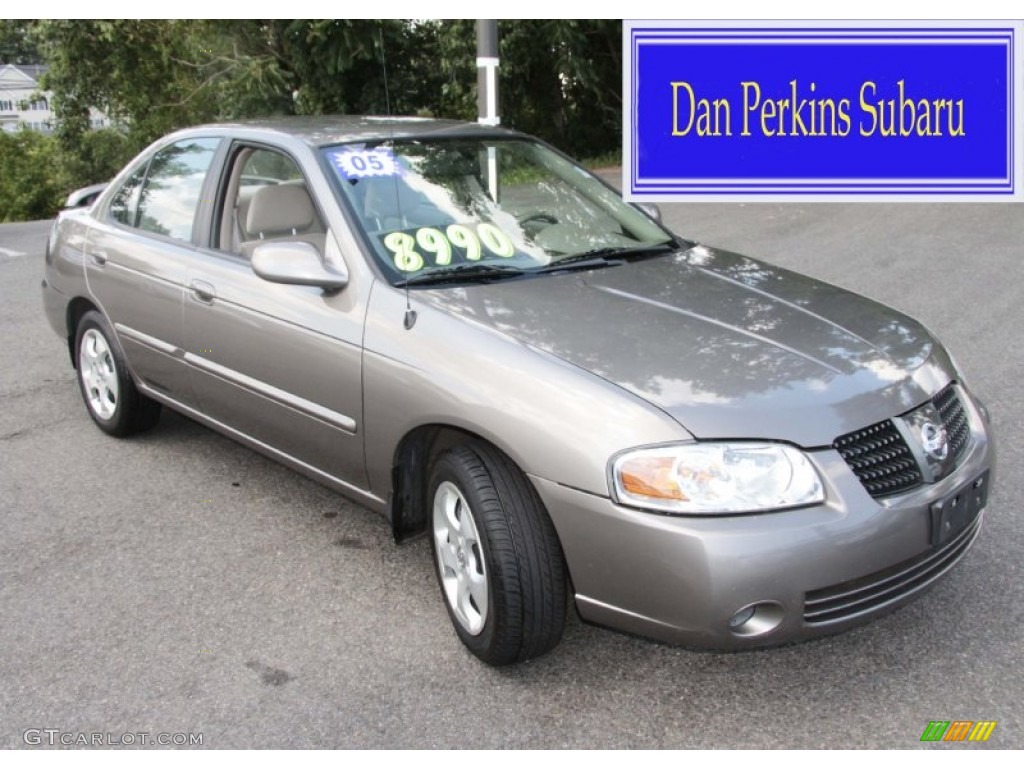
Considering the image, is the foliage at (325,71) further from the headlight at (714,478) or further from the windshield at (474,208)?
the headlight at (714,478)

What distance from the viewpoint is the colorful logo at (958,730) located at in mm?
2775

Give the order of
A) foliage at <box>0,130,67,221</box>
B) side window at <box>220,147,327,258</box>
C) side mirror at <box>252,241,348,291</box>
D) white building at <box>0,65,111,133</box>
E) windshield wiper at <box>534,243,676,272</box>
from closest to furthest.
A: side mirror at <box>252,241,348,291</box> → windshield wiper at <box>534,243,676,272</box> → side window at <box>220,147,327,258</box> → foliage at <box>0,130,67,221</box> → white building at <box>0,65,111,133</box>

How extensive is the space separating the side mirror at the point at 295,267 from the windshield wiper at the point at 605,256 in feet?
2.42

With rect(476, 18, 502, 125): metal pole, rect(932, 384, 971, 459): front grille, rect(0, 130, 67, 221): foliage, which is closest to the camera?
rect(932, 384, 971, 459): front grille

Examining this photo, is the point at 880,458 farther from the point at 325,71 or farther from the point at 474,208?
the point at 325,71

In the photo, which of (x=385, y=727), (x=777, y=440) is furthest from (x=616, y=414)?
(x=385, y=727)

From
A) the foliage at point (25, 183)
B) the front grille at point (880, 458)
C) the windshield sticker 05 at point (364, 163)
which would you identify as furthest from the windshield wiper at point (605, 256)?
the foliage at point (25, 183)

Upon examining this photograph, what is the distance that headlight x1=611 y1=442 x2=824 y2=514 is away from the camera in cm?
269

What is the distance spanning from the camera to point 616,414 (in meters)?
2.79

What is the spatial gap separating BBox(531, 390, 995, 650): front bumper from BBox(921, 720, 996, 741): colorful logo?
335mm

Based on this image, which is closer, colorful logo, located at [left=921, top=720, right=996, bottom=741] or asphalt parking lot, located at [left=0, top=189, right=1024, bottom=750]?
colorful logo, located at [left=921, top=720, right=996, bottom=741]

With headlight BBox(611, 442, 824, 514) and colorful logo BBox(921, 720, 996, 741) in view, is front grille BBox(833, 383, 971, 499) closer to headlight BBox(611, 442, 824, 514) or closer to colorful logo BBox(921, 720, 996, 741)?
headlight BBox(611, 442, 824, 514)

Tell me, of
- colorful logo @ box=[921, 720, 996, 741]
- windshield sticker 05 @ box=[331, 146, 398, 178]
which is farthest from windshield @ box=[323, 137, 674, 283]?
colorful logo @ box=[921, 720, 996, 741]

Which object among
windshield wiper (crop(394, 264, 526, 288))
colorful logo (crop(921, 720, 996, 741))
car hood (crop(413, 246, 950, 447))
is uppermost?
windshield wiper (crop(394, 264, 526, 288))
